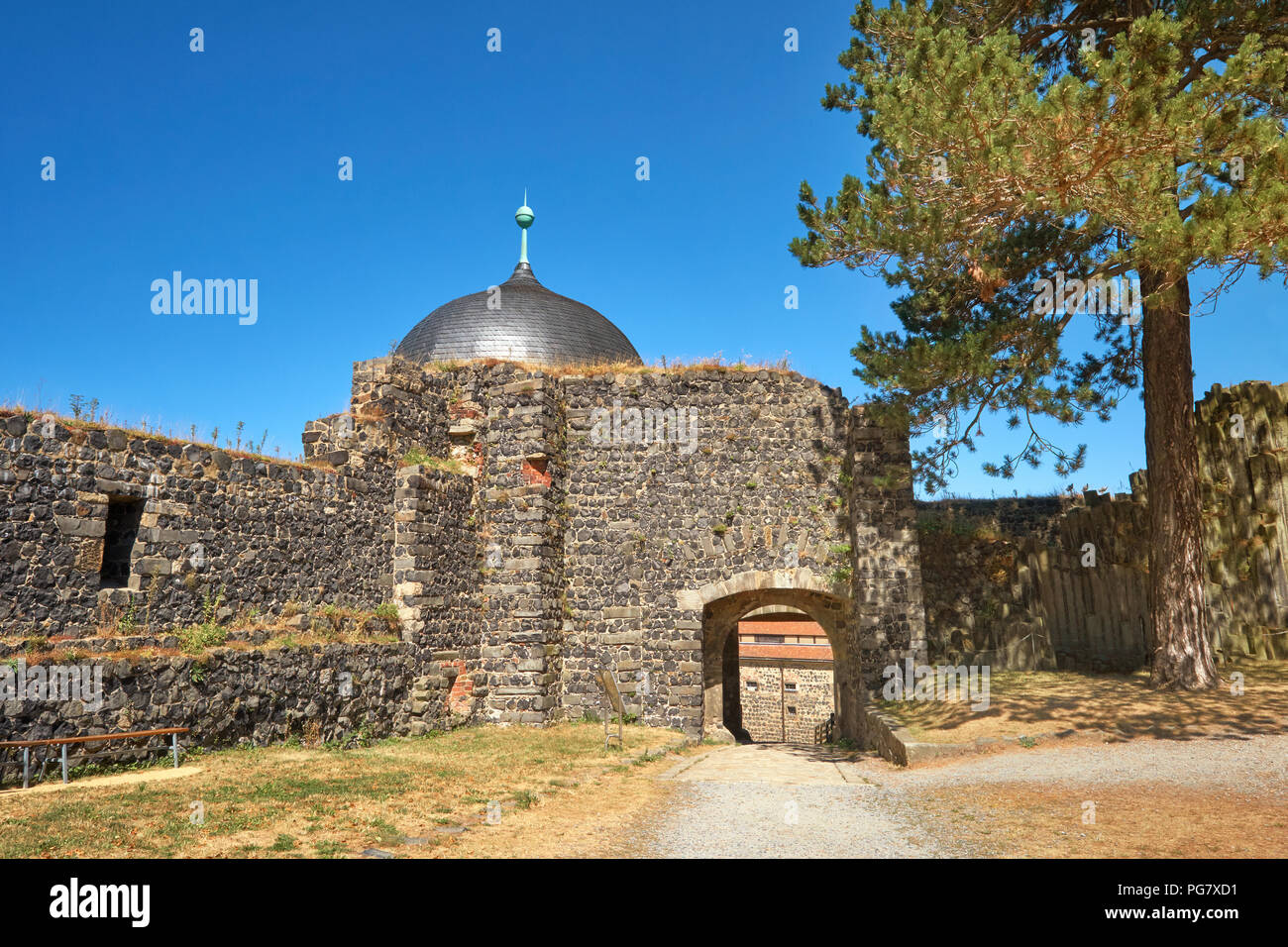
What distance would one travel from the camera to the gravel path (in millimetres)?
6008

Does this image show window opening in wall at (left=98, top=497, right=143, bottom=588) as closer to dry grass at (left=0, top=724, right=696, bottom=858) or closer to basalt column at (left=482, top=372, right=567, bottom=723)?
dry grass at (left=0, top=724, right=696, bottom=858)

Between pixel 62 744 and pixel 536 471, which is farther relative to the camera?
pixel 536 471

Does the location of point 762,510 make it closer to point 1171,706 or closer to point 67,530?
point 1171,706

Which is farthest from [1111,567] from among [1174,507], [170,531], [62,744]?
[62,744]

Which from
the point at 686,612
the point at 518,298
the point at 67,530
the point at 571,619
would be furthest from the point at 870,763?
the point at 518,298

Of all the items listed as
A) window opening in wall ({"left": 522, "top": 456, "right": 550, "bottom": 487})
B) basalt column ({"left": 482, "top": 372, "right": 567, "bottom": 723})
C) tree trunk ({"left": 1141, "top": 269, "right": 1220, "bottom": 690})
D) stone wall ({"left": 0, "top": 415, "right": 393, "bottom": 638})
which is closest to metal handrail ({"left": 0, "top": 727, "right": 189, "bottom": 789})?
stone wall ({"left": 0, "top": 415, "right": 393, "bottom": 638})

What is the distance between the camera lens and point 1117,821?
6.30 metres

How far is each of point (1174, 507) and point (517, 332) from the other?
13382 millimetres

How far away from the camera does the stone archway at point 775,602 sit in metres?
14.6

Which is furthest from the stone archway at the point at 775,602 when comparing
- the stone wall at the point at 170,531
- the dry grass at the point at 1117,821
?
the dry grass at the point at 1117,821

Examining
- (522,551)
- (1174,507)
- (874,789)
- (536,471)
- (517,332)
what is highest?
(517,332)

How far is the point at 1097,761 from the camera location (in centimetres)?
855

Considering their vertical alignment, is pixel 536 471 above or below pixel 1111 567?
above

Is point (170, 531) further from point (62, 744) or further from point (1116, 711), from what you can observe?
point (1116, 711)
